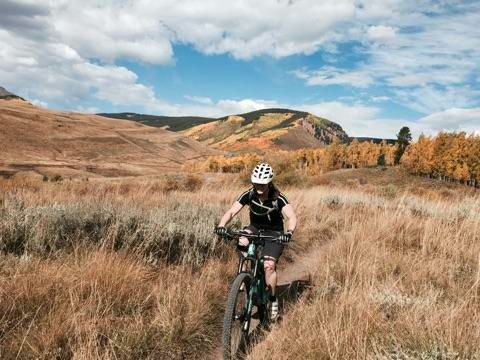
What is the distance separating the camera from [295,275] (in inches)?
356

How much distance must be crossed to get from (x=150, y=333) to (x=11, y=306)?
1517mm

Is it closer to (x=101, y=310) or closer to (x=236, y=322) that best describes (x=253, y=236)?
(x=236, y=322)

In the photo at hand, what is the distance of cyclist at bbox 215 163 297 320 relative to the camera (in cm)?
596

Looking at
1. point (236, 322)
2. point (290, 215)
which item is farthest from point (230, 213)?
point (236, 322)

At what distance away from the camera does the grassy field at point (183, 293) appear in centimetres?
420

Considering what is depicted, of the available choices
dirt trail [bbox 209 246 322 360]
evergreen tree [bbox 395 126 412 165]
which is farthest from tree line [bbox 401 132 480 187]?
dirt trail [bbox 209 246 322 360]

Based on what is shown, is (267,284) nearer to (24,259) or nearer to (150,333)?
(150,333)

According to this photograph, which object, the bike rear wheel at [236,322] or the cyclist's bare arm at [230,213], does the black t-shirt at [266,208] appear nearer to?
the cyclist's bare arm at [230,213]

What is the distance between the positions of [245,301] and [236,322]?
0.49 meters

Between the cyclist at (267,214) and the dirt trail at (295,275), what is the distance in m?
0.98

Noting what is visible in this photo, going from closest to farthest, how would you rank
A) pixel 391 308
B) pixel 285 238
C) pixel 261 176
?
pixel 391 308, pixel 285 238, pixel 261 176

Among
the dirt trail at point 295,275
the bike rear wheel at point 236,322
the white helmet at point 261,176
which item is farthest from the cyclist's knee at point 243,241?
the dirt trail at point 295,275

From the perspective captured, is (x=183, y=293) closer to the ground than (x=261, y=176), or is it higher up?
closer to the ground

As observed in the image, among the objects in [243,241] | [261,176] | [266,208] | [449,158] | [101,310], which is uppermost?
[449,158]
